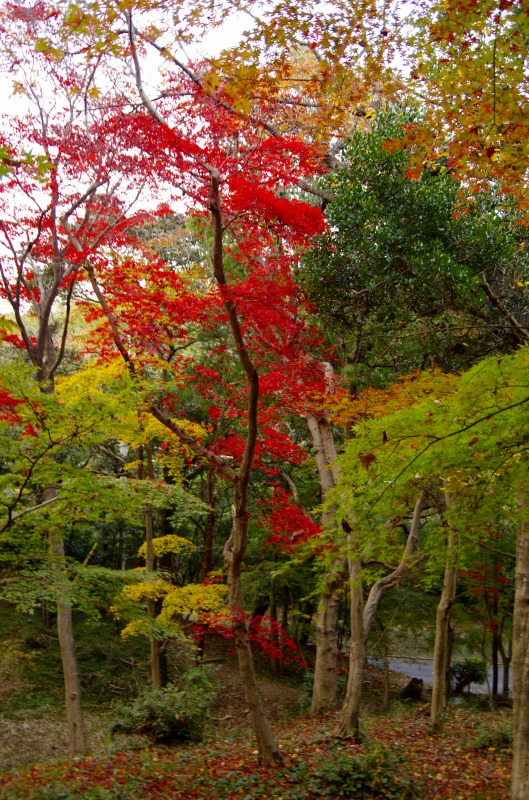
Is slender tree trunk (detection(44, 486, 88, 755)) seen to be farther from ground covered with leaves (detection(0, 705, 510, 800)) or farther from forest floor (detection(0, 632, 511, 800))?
ground covered with leaves (detection(0, 705, 510, 800))

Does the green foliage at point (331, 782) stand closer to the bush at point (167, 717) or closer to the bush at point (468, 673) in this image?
the bush at point (167, 717)

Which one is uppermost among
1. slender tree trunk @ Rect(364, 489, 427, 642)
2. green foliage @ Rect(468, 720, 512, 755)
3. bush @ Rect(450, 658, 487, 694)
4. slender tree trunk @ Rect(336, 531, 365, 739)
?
slender tree trunk @ Rect(364, 489, 427, 642)

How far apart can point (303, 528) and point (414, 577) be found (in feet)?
24.8

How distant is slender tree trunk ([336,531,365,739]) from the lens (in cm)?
871

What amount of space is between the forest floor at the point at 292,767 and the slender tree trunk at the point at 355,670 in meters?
0.26

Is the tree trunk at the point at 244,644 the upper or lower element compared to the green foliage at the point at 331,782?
upper

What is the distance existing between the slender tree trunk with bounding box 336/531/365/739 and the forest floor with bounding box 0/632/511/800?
0.84 feet

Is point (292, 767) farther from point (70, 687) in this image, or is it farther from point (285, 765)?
point (70, 687)

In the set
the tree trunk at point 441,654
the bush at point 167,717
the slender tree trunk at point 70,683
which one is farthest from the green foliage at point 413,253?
the bush at point 167,717

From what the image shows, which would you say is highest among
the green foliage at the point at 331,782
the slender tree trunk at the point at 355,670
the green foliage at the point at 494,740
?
the slender tree trunk at the point at 355,670

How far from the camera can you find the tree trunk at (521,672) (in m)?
6.01

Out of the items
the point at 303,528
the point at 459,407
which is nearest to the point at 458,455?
the point at 459,407

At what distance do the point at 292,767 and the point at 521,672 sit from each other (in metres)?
2.60

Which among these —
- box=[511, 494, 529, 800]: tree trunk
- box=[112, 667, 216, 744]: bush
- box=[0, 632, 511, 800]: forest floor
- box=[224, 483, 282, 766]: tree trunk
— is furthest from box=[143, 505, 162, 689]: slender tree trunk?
box=[511, 494, 529, 800]: tree trunk
